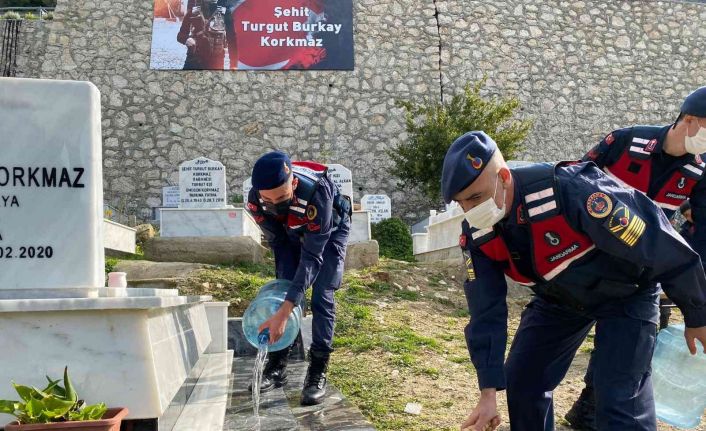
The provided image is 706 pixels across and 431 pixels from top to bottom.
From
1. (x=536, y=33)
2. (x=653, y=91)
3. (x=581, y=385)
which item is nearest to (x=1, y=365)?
(x=581, y=385)

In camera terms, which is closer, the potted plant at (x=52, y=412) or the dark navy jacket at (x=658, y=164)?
the potted plant at (x=52, y=412)

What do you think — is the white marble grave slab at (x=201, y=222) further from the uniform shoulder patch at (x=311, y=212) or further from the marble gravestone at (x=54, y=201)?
the marble gravestone at (x=54, y=201)

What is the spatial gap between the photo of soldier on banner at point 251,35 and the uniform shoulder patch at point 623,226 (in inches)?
550

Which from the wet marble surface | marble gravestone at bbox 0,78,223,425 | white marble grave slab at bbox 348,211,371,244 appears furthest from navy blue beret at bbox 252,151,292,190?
white marble grave slab at bbox 348,211,371,244

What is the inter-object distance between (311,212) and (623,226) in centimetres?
199

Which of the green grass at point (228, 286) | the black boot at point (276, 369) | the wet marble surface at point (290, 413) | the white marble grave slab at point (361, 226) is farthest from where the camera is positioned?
the white marble grave slab at point (361, 226)

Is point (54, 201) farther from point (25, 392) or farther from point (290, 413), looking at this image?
point (290, 413)

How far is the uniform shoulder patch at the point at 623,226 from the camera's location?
6.41 ft

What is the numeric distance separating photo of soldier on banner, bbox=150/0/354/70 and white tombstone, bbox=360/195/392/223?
129 inches

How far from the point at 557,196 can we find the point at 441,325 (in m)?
4.40

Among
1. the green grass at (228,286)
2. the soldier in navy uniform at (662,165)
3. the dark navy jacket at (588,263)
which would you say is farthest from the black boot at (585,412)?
the green grass at (228,286)

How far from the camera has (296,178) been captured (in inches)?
148

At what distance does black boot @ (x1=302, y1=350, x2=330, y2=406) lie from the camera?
11.8 feet

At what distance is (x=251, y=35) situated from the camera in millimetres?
15203
